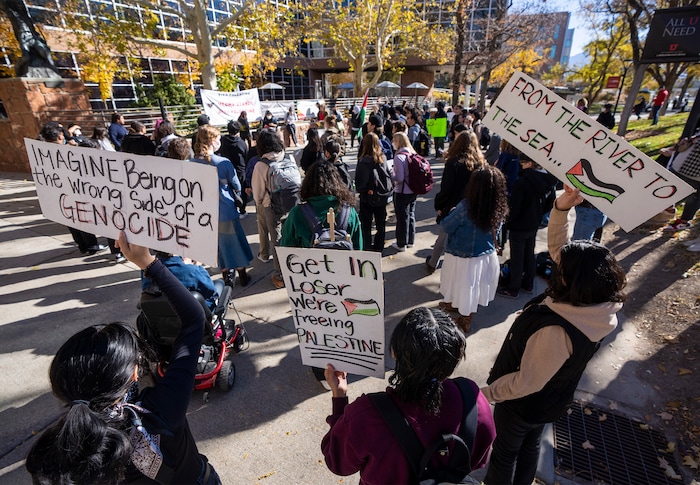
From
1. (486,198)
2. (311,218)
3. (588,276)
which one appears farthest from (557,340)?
(311,218)

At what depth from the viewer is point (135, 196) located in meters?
2.26

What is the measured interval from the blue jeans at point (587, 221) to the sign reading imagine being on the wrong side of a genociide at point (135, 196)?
431 centimetres

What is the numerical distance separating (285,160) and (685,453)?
478 cm

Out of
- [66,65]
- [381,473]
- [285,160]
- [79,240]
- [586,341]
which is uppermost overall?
[66,65]

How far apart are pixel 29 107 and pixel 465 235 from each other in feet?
40.1

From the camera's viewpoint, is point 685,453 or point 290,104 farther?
point 290,104

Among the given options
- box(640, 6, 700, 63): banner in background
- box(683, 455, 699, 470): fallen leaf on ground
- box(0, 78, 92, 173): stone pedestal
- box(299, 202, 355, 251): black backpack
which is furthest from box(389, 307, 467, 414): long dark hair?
box(0, 78, 92, 173): stone pedestal

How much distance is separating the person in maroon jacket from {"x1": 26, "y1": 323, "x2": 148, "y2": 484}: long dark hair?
29.2 inches

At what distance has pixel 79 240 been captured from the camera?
5930 mm

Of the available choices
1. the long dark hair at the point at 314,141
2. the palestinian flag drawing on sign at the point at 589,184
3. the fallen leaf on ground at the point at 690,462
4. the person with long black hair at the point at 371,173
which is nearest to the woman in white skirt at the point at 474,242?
the palestinian flag drawing on sign at the point at 589,184

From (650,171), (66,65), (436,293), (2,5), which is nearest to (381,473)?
(650,171)

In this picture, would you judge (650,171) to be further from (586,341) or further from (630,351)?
(630,351)

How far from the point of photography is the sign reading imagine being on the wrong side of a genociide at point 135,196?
6.80 feet

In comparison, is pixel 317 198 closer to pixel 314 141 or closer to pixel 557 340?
pixel 557 340
